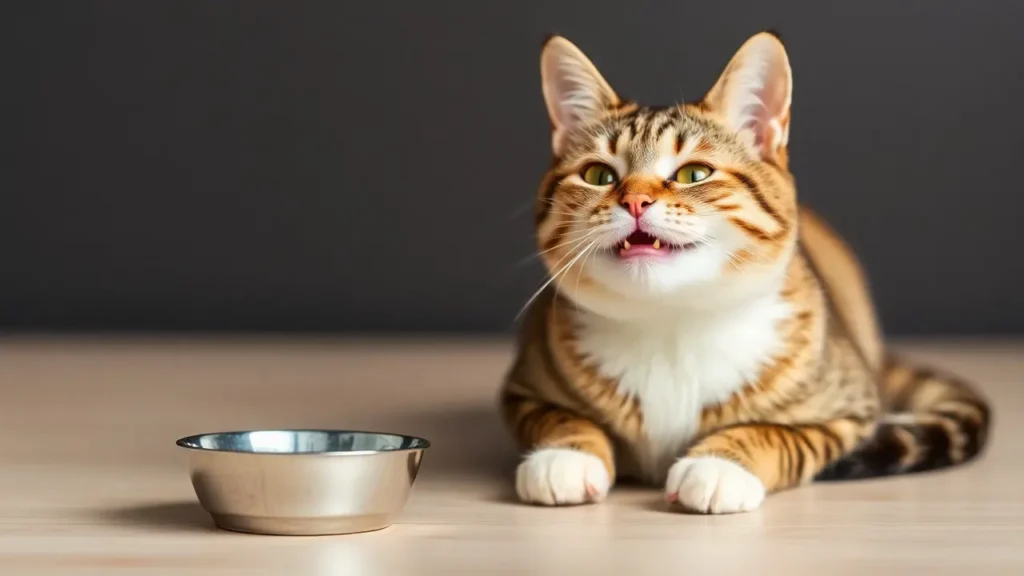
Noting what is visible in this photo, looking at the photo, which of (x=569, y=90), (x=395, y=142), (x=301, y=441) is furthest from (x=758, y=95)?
(x=395, y=142)

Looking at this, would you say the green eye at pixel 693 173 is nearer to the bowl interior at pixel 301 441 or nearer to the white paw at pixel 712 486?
the white paw at pixel 712 486

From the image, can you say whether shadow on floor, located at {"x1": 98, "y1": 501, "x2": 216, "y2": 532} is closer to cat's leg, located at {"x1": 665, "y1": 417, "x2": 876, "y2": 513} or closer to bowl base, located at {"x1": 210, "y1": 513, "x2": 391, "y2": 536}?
bowl base, located at {"x1": 210, "y1": 513, "x2": 391, "y2": 536}

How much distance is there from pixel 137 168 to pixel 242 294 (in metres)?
0.54

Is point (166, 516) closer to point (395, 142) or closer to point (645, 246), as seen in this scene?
point (645, 246)

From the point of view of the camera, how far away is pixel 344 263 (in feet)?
14.5

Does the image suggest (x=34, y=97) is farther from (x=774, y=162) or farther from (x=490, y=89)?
(x=774, y=162)

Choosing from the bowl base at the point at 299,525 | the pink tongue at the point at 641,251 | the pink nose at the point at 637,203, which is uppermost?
the pink nose at the point at 637,203

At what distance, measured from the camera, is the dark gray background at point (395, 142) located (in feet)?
14.0

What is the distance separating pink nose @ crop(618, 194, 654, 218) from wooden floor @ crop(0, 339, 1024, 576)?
36 centimetres

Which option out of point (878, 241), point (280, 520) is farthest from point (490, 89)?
point (280, 520)

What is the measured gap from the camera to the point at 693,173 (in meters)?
1.64

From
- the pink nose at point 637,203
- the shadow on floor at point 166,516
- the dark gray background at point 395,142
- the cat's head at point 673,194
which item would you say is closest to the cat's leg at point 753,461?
the cat's head at point 673,194

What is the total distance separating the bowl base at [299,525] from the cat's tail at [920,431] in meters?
0.73

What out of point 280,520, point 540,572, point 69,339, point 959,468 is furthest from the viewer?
→ point 69,339
